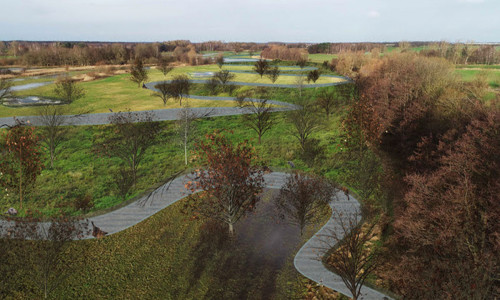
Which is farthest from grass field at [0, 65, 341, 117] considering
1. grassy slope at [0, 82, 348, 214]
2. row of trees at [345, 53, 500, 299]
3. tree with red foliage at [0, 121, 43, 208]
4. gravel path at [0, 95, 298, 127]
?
row of trees at [345, 53, 500, 299]

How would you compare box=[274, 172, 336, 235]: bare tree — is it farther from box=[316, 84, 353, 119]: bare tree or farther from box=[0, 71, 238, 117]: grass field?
box=[0, 71, 238, 117]: grass field

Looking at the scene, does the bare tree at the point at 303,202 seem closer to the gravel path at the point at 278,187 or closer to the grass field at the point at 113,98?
the gravel path at the point at 278,187

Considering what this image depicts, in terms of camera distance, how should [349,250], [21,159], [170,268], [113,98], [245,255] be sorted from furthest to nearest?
[113,98] → [21,159] → [245,255] → [170,268] → [349,250]

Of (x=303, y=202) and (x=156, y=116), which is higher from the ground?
(x=156, y=116)

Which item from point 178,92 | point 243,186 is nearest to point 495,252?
point 243,186

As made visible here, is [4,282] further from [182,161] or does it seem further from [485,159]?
[485,159]

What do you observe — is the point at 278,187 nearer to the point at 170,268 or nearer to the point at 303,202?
the point at 303,202

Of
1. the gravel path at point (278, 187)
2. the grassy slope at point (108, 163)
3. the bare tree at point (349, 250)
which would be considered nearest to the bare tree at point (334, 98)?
the grassy slope at point (108, 163)

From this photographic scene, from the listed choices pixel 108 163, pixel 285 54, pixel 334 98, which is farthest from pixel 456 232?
pixel 285 54
